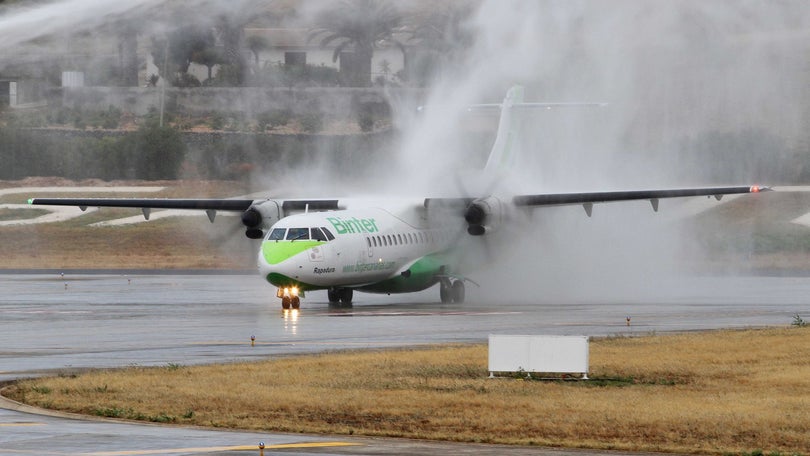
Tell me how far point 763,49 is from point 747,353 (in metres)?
19.9

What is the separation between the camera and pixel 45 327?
102ft

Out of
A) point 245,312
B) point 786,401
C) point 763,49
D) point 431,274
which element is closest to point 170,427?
point 786,401

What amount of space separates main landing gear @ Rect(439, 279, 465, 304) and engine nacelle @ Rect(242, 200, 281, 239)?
5262mm

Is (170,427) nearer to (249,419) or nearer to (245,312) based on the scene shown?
(249,419)

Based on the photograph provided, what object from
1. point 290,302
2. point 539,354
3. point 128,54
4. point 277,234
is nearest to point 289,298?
point 290,302

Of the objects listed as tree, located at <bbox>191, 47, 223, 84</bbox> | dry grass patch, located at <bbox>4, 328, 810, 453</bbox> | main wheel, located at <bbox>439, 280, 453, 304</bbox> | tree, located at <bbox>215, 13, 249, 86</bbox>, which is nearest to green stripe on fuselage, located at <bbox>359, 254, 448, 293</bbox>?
main wheel, located at <bbox>439, 280, 453, 304</bbox>

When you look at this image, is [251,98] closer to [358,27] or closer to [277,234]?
[358,27]

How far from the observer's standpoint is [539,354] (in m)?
21.0

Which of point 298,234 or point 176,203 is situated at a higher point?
point 176,203

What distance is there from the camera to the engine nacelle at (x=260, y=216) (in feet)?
137

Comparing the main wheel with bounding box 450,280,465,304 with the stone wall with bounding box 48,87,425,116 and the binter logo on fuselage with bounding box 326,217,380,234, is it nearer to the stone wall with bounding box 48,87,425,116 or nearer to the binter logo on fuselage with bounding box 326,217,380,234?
the binter logo on fuselage with bounding box 326,217,380,234

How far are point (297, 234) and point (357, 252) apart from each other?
197cm

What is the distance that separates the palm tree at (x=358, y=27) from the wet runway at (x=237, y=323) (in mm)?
11203

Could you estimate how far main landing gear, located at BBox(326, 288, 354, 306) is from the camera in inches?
1551
